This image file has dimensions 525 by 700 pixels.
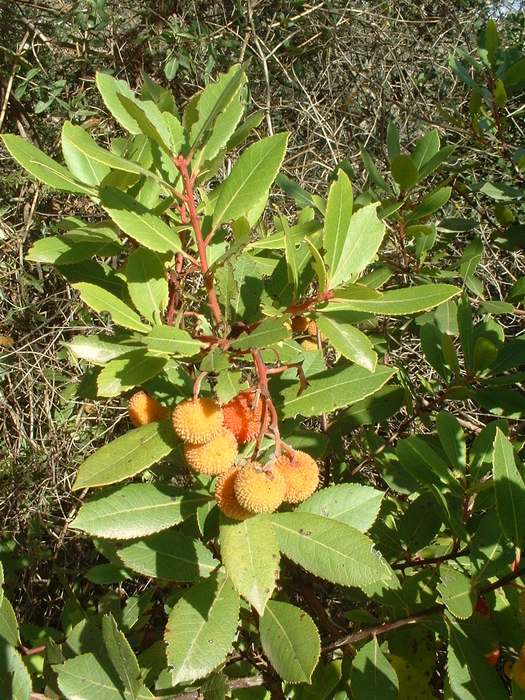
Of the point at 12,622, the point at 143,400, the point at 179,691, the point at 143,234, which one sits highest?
the point at 143,234

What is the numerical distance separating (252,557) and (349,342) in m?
0.35

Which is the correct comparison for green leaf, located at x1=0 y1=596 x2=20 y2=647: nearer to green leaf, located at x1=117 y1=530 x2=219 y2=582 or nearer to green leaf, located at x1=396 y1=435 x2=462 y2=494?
green leaf, located at x1=117 y1=530 x2=219 y2=582

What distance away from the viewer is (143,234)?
2.80 ft

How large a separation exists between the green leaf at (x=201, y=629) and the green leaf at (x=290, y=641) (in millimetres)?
88

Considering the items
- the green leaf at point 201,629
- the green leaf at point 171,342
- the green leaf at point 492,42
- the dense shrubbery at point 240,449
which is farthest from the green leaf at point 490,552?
the green leaf at point 492,42

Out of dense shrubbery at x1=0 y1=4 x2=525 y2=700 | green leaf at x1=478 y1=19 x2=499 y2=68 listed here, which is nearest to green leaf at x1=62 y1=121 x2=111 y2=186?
dense shrubbery at x1=0 y1=4 x2=525 y2=700

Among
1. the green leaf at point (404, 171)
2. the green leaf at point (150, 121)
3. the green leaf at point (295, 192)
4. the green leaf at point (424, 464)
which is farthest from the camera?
the green leaf at point (295, 192)

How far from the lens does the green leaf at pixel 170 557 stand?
1007mm

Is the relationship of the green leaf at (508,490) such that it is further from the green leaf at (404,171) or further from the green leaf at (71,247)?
the green leaf at (404,171)

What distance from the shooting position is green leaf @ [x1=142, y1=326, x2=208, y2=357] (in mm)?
763

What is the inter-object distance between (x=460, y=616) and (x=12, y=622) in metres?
0.81

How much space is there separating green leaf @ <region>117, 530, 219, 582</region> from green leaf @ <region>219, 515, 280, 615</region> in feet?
0.61

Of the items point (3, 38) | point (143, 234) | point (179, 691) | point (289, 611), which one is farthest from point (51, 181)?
point (3, 38)

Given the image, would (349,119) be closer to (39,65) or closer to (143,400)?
(39,65)
